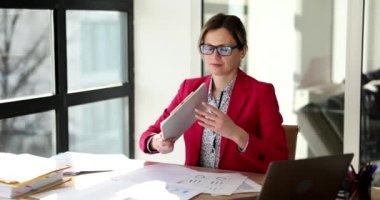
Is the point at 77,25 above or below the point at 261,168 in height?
above

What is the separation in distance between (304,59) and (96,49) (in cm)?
149

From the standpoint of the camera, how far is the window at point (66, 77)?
2.99 m

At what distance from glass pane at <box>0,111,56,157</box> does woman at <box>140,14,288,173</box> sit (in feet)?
3.63

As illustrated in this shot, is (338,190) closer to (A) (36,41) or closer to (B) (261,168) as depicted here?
(B) (261,168)

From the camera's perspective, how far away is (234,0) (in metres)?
3.79

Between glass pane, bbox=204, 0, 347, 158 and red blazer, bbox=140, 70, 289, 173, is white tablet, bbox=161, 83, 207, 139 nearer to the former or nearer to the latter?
red blazer, bbox=140, 70, 289, 173

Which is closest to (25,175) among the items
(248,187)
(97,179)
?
(97,179)

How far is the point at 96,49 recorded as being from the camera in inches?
149

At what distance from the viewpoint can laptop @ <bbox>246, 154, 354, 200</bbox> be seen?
1.47 meters

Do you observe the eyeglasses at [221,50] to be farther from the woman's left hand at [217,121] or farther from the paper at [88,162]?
the paper at [88,162]

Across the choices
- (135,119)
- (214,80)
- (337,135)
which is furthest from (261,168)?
(135,119)

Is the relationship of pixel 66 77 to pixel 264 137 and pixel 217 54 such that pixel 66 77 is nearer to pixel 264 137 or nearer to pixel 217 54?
pixel 217 54

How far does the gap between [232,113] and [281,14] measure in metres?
1.58

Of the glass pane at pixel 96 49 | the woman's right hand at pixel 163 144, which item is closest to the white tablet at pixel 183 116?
the woman's right hand at pixel 163 144
